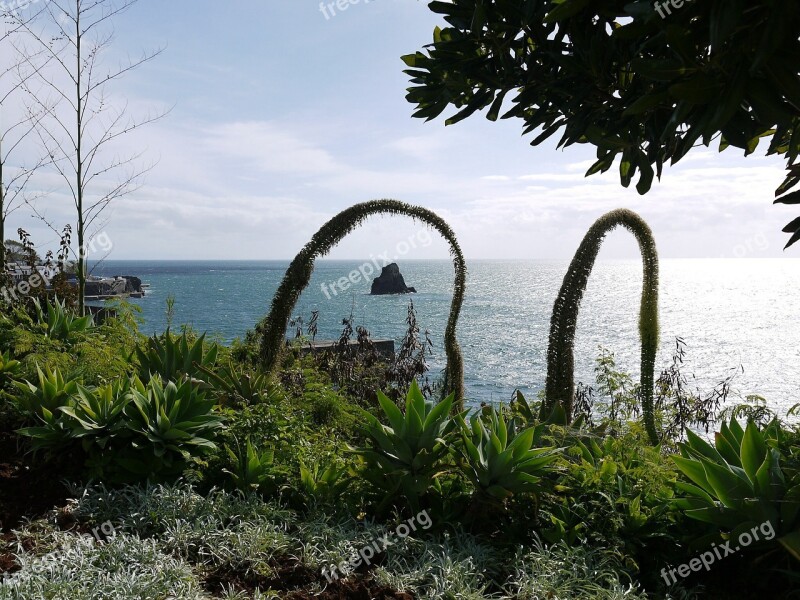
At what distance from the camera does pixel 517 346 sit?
33.0m

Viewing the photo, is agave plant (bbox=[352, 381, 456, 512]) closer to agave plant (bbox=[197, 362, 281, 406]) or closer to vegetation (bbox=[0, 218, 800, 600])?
vegetation (bbox=[0, 218, 800, 600])

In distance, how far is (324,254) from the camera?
415 cm

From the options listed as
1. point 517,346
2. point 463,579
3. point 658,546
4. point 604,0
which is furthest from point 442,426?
point 517,346

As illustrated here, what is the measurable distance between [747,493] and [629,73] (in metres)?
1.92

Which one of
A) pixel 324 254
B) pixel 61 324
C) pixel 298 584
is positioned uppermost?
pixel 324 254

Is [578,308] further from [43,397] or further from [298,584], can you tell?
[43,397]

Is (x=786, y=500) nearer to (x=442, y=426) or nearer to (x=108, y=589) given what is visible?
(x=442, y=426)

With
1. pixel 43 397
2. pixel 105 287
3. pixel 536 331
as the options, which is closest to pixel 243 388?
pixel 43 397

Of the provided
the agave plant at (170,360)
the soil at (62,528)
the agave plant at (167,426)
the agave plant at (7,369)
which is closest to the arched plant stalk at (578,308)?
the soil at (62,528)

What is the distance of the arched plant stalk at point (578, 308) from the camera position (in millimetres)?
4176

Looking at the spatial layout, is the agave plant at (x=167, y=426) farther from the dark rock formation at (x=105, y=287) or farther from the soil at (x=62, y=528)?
the dark rock formation at (x=105, y=287)

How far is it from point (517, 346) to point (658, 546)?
30602 mm

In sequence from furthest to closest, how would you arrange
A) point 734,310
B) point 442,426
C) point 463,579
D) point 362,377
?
point 734,310 → point 362,377 → point 442,426 → point 463,579

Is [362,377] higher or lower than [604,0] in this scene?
lower
